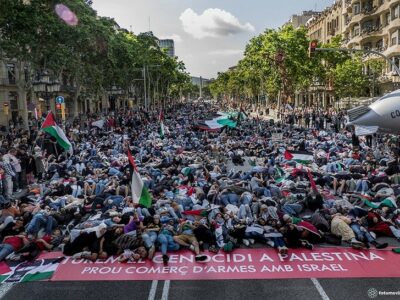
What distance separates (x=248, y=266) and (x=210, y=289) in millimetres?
1454

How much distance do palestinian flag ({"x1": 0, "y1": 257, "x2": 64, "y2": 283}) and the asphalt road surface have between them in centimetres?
31

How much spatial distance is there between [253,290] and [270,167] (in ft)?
34.1

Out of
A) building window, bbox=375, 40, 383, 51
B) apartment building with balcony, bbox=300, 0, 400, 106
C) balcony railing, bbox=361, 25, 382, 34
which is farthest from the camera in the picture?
balcony railing, bbox=361, 25, 382, 34

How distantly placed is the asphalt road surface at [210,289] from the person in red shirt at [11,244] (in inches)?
69.1

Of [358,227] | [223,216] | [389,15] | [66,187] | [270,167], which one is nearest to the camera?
[358,227]

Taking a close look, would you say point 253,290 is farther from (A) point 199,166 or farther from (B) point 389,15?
(B) point 389,15

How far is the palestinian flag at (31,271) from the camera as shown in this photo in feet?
30.7

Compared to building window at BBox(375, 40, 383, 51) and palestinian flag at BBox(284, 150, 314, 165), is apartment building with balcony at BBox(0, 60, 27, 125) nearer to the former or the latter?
palestinian flag at BBox(284, 150, 314, 165)

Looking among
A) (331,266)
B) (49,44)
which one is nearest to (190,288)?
(331,266)

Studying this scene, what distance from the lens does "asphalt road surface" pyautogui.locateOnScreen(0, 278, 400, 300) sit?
8281mm

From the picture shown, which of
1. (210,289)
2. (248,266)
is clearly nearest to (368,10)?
(248,266)

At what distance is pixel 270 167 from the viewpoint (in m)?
18.5

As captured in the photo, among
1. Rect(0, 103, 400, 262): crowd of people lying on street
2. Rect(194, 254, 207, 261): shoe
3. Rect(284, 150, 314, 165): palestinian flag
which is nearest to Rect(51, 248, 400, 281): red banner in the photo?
Rect(194, 254, 207, 261): shoe

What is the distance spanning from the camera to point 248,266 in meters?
9.71
